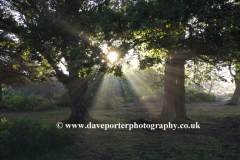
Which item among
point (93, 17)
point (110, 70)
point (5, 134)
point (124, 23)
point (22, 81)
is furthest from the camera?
point (22, 81)

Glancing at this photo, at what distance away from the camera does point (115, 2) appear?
40.7 feet

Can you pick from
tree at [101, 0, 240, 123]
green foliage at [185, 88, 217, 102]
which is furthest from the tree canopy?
green foliage at [185, 88, 217, 102]

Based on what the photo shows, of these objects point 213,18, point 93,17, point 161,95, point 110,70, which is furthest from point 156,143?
point 161,95

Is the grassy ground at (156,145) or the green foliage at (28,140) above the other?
the green foliage at (28,140)

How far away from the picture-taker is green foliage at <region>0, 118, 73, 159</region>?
19.6ft

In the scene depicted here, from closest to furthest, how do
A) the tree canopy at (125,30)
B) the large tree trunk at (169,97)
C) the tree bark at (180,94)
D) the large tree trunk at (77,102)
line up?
the tree canopy at (125,30)
the large tree trunk at (77,102)
the large tree trunk at (169,97)
the tree bark at (180,94)

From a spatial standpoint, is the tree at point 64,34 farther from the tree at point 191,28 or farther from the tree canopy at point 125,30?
the tree at point 191,28

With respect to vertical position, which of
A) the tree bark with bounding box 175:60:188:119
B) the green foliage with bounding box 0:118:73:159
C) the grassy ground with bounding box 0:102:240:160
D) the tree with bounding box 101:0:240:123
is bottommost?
the grassy ground with bounding box 0:102:240:160

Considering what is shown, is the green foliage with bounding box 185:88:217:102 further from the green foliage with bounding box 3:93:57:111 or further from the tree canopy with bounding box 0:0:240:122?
the green foliage with bounding box 3:93:57:111

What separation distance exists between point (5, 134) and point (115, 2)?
10.4m

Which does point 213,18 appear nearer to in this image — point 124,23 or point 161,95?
point 124,23

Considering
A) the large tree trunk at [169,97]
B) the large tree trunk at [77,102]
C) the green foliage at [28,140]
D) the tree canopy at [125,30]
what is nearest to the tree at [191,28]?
the tree canopy at [125,30]

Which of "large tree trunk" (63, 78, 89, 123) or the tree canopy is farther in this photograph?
Result: "large tree trunk" (63, 78, 89, 123)

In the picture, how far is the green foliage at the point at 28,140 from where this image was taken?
19.6ft
